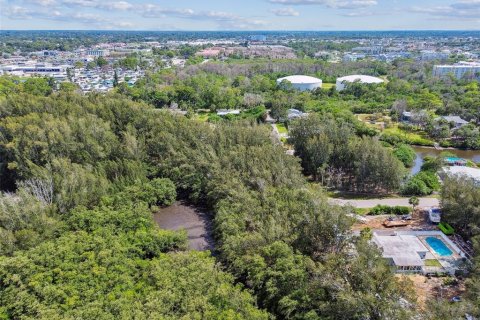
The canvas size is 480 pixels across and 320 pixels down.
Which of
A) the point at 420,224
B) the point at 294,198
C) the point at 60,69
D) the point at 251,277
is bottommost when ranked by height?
the point at 420,224

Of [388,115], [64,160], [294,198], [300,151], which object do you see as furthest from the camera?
[388,115]

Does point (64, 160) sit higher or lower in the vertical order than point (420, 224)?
higher

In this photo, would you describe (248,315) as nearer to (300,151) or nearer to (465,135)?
(300,151)

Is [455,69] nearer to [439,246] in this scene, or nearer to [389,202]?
[389,202]

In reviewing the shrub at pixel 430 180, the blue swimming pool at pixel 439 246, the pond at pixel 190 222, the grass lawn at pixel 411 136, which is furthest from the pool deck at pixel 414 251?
the grass lawn at pixel 411 136

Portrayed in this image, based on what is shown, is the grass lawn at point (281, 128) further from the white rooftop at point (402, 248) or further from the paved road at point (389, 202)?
the white rooftop at point (402, 248)

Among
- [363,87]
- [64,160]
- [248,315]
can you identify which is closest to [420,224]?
[248,315]

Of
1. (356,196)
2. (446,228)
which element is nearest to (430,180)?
(356,196)
